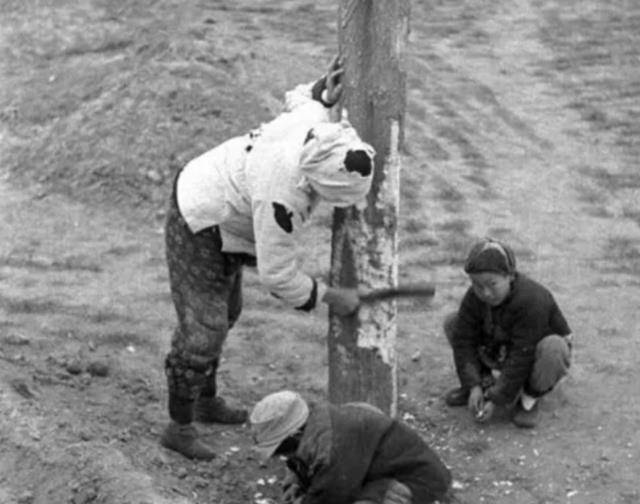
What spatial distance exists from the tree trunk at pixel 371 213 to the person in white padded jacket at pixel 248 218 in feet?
0.40

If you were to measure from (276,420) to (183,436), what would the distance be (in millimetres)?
999

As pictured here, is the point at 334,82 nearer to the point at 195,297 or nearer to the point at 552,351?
the point at 195,297

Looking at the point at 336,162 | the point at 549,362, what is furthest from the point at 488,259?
the point at 336,162

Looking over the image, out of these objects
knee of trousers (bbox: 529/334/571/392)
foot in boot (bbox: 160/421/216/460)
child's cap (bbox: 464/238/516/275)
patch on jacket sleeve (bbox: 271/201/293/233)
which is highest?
patch on jacket sleeve (bbox: 271/201/293/233)

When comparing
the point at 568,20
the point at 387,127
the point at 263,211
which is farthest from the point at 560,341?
the point at 568,20

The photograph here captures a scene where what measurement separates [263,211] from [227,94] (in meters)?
6.02

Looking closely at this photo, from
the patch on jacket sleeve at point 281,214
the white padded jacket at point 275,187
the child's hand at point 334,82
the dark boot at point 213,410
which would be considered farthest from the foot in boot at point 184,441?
the child's hand at point 334,82

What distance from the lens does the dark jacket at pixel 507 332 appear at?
646 cm

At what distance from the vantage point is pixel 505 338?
21.7 feet

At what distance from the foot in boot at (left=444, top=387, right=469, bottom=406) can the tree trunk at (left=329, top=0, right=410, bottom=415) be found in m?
0.65

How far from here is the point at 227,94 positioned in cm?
1131

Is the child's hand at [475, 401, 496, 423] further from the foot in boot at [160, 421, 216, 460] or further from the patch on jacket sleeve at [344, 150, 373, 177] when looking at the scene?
the patch on jacket sleeve at [344, 150, 373, 177]

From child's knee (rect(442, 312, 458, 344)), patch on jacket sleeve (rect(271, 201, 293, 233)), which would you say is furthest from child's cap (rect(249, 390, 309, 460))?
child's knee (rect(442, 312, 458, 344))

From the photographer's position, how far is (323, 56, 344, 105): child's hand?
5982 mm
